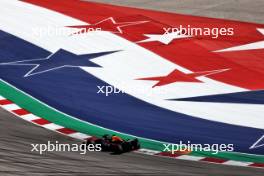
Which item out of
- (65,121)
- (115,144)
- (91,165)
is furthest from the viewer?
(65,121)

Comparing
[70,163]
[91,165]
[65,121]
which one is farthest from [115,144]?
[65,121]

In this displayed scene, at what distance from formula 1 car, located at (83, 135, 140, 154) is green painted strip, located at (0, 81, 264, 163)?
44 centimetres

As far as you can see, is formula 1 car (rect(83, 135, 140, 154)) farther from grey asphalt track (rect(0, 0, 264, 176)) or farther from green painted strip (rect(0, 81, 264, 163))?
green painted strip (rect(0, 81, 264, 163))

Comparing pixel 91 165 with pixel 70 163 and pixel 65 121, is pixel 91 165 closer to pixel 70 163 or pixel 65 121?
pixel 70 163

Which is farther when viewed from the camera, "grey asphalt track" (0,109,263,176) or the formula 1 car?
the formula 1 car

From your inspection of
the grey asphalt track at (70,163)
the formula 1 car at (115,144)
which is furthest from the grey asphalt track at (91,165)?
the formula 1 car at (115,144)

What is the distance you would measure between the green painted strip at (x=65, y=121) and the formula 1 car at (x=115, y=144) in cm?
44

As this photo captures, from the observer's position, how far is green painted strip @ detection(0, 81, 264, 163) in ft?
42.8

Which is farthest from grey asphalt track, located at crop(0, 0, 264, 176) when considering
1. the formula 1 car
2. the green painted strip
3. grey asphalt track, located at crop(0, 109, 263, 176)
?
the green painted strip

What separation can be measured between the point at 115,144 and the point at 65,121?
2289 millimetres

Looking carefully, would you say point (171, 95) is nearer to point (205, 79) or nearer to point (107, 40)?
point (205, 79)

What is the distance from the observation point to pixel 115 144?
42.6 ft

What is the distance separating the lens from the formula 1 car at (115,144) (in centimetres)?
1299

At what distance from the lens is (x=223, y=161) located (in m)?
12.8
